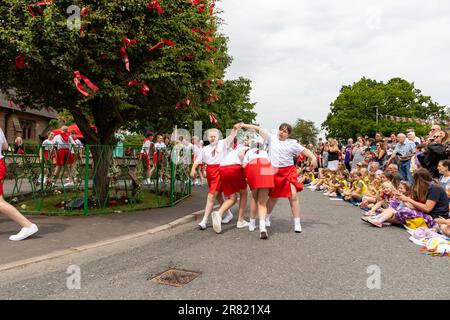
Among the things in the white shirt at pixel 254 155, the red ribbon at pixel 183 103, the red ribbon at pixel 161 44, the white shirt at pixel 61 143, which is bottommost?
the white shirt at pixel 254 155

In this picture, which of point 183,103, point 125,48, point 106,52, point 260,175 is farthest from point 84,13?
point 260,175

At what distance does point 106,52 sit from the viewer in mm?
6465

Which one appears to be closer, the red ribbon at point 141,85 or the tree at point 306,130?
the red ribbon at point 141,85

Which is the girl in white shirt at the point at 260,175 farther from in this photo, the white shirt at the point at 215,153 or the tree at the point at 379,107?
the tree at the point at 379,107

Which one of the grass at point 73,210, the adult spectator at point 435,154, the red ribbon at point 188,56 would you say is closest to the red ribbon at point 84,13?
the red ribbon at point 188,56

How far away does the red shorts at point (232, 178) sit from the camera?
6.32m

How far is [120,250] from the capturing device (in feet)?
17.2

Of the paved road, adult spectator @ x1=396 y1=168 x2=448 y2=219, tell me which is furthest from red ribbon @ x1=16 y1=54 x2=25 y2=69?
adult spectator @ x1=396 y1=168 x2=448 y2=219

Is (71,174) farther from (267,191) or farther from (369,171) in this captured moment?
(369,171)

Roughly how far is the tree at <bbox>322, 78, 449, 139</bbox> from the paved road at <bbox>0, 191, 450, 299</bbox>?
52.5 meters

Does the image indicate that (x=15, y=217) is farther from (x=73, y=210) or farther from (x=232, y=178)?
(x=232, y=178)

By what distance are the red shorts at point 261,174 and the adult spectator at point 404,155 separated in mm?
6510
